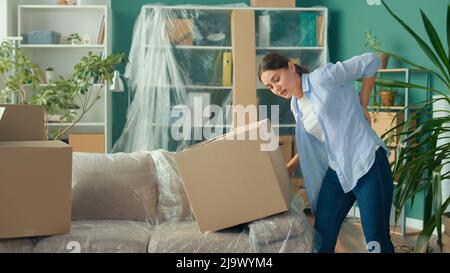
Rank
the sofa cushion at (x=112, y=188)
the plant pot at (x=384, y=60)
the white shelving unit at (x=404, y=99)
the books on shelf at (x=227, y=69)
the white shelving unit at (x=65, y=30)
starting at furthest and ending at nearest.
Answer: the white shelving unit at (x=65, y=30) < the books on shelf at (x=227, y=69) < the plant pot at (x=384, y=60) < the white shelving unit at (x=404, y=99) < the sofa cushion at (x=112, y=188)

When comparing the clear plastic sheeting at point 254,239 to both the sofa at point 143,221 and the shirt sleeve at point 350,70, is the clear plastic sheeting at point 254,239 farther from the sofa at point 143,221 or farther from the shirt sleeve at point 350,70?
the shirt sleeve at point 350,70

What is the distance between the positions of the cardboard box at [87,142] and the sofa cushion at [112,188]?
7.27ft

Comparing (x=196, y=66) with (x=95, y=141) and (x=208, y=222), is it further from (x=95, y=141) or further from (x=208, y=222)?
(x=208, y=222)

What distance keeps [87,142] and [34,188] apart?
9.51ft

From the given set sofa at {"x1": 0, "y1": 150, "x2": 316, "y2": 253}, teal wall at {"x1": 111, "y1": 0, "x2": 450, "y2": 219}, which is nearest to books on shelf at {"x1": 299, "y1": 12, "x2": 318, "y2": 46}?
teal wall at {"x1": 111, "y1": 0, "x2": 450, "y2": 219}

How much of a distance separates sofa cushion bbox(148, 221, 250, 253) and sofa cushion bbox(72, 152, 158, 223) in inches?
14.1

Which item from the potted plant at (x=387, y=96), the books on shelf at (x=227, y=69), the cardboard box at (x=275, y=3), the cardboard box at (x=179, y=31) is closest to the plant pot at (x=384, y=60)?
the potted plant at (x=387, y=96)

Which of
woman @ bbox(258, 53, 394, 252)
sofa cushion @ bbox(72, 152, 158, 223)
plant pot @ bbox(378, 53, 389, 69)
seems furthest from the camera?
plant pot @ bbox(378, 53, 389, 69)

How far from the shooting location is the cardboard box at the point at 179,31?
4.99 m

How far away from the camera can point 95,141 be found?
5.16 m

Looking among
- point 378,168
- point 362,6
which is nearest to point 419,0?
point 362,6

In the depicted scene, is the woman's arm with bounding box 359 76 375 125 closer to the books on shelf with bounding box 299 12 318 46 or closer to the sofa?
the sofa

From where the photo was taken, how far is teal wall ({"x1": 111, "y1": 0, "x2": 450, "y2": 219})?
457 centimetres
